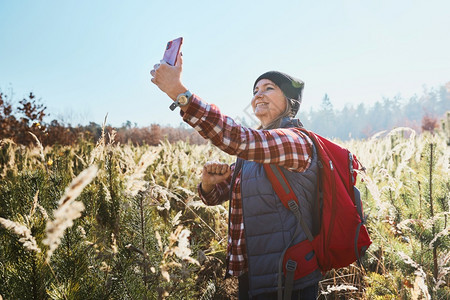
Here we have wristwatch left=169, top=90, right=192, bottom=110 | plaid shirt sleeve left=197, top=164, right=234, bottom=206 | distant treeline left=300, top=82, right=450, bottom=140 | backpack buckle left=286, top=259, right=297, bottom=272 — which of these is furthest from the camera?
distant treeline left=300, top=82, right=450, bottom=140

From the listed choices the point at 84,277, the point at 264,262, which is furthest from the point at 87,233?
the point at 264,262

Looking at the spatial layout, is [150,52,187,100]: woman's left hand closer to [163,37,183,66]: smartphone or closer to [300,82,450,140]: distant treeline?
[163,37,183,66]: smartphone

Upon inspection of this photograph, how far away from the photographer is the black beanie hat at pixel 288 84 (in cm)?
183

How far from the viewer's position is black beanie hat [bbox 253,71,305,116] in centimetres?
183

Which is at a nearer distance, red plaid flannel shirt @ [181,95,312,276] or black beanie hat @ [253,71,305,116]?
red plaid flannel shirt @ [181,95,312,276]

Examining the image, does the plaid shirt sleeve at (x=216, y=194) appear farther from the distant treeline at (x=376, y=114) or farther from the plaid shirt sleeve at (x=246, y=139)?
the distant treeline at (x=376, y=114)

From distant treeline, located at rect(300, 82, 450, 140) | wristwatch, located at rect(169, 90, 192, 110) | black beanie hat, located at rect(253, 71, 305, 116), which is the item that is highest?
distant treeline, located at rect(300, 82, 450, 140)

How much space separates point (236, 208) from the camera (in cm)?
170

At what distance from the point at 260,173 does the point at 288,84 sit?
68 centimetres

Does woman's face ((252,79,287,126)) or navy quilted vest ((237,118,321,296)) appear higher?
woman's face ((252,79,287,126))

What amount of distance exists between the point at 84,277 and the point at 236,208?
889 millimetres

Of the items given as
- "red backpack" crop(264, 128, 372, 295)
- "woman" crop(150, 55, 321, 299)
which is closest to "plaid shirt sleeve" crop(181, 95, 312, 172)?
"woman" crop(150, 55, 321, 299)

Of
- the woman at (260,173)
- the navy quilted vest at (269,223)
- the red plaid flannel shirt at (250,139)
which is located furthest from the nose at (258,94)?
the navy quilted vest at (269,223)

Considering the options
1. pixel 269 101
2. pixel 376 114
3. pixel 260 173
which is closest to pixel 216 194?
pixel 260 173
